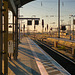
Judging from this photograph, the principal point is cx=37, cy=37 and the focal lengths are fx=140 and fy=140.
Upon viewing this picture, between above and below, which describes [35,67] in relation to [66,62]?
above

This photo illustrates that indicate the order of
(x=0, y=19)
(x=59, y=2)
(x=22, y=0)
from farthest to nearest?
(x=59, y=2), (x=22, y=0), (x=0, y=19)

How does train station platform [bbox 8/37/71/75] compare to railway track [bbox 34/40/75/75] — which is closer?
train station platform [bbox 8/37/71/75]

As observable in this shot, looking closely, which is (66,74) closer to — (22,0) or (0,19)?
(0,19)

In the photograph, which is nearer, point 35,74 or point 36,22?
point 35,74

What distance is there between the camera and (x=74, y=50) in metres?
15.7

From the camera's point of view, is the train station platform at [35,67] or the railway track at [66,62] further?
the railway track at [66,62]

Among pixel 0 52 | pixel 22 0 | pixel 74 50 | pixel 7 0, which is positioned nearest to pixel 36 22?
pixel 74 50

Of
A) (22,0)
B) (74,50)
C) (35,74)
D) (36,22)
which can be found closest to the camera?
(35,74)

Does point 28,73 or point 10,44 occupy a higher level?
point 10,44

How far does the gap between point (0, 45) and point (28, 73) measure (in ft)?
11.7

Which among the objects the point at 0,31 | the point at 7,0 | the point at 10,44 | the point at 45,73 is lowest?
the point at 45,73

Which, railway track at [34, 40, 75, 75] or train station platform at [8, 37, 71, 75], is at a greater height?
train station platform at [8, 37, 71, 75]

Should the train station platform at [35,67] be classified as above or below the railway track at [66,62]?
above

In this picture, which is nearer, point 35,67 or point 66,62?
point 35,67
